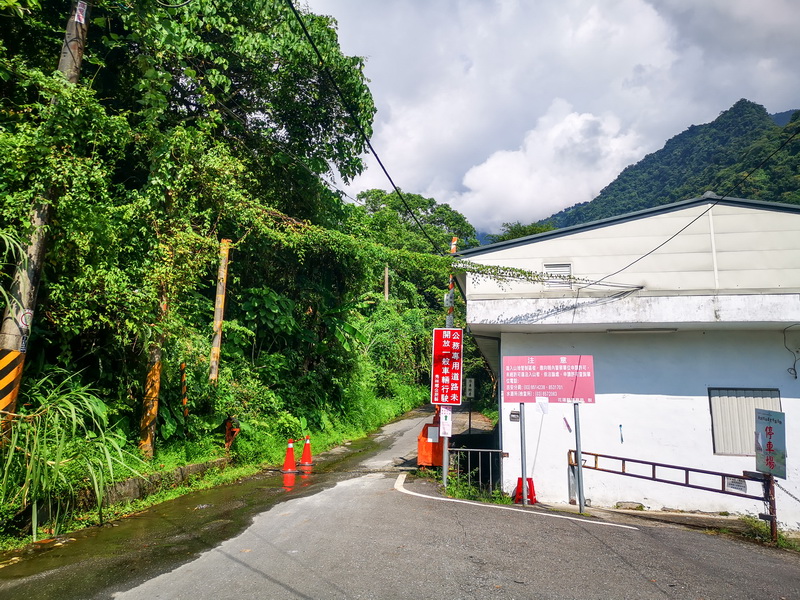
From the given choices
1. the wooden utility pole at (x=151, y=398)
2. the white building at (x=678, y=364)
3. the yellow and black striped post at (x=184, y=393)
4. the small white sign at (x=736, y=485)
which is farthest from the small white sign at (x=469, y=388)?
the wooden utility pole at (x=151, y=398)

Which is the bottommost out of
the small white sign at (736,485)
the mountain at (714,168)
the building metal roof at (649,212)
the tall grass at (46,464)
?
the small white sign at (736,485)

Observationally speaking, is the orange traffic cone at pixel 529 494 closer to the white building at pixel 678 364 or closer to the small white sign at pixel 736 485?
the white building at pixel 678 364

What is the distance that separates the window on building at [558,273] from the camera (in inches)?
481

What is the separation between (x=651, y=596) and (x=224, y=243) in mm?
9599

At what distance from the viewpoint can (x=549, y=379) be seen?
29.4 ft

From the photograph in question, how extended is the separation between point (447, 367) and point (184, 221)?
5.98 m

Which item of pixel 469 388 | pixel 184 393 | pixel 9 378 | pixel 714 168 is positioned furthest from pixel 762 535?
pixel 714 168

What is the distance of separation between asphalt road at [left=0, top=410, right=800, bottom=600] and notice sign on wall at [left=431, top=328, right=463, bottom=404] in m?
2.95

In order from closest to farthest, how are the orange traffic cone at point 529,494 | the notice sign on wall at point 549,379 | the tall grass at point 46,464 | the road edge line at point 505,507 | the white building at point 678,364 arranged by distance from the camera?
the tall grass at point 46,464 < the road edge line at point 505,507 < the notice sign on wall at point 549,379 < the orange traffic cone at point 529,494 < the white building at point 678,364

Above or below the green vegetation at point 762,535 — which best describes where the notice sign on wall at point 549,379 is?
above

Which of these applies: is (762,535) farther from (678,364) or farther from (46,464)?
(46,464)

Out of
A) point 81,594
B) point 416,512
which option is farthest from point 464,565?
point 81,594

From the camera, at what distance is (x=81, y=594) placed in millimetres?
4441

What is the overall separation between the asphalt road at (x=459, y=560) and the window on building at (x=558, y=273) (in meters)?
5.97
